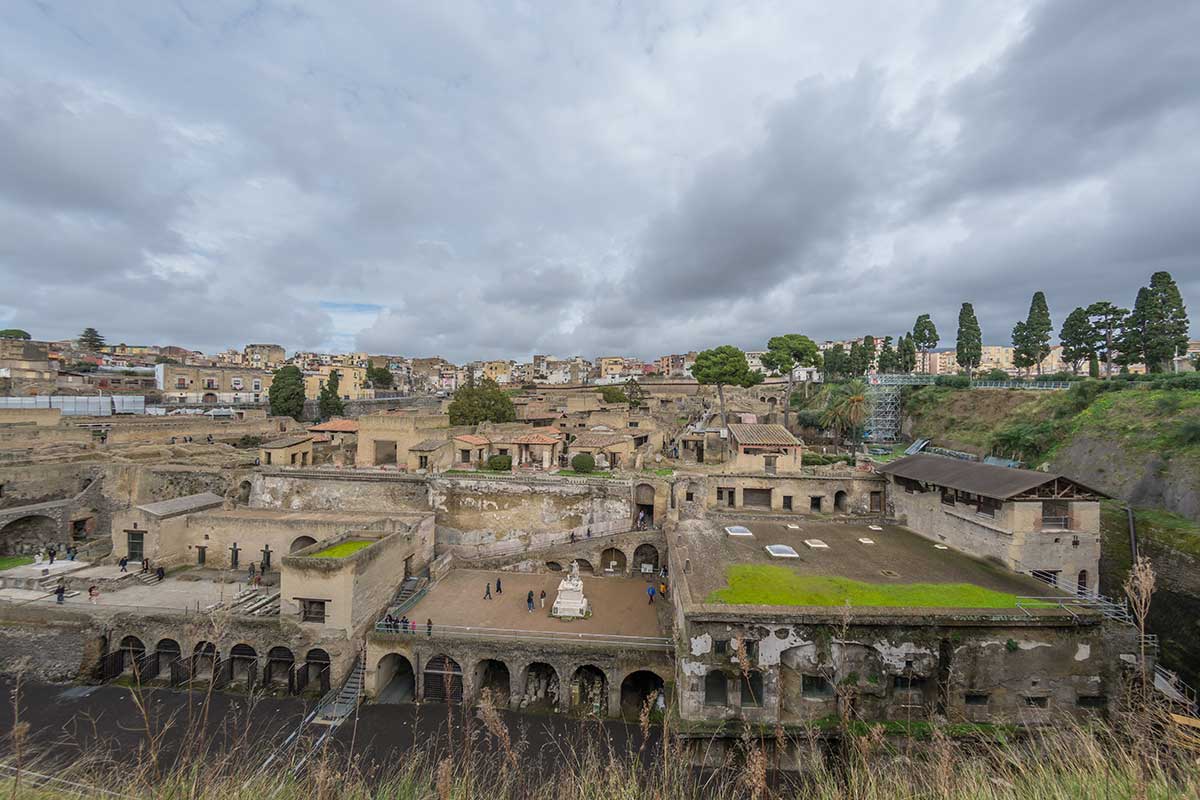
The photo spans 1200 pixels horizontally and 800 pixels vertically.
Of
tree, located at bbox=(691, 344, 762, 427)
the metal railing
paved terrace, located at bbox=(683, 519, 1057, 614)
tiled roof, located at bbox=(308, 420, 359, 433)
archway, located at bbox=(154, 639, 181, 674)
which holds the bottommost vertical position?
archway, located at bbox=(154, 639, 181, 674)

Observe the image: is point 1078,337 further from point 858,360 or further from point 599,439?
point 599,439

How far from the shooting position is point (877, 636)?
52.5ft

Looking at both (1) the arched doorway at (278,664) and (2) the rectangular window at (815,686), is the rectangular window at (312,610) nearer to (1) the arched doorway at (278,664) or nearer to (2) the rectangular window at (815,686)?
(1) the arched doorway at (278,664)

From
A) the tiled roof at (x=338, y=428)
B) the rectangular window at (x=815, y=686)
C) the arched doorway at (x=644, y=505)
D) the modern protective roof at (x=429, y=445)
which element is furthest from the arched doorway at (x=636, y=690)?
the tiled roof at (x=338, y=428)

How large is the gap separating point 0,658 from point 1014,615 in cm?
4120

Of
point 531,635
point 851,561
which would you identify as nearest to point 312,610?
point 531,635

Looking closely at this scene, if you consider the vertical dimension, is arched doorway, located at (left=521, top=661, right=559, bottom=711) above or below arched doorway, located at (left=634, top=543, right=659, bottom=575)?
below

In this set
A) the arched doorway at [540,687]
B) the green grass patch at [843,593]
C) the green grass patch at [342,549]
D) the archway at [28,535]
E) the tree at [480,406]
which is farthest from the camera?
the tree at [480,406]

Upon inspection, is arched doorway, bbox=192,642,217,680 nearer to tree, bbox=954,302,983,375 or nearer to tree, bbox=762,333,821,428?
tree, bbox=762,333,821,428

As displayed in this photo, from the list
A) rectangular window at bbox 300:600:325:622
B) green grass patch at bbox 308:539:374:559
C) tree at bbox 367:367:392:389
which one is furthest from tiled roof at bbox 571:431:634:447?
tree at bbox 367:367:392:389

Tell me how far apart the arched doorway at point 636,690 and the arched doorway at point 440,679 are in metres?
7.09

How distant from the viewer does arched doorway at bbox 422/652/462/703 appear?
21.2 metres

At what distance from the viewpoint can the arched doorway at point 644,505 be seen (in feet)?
104

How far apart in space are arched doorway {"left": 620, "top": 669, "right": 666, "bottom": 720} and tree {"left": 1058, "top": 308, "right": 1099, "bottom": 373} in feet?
174
